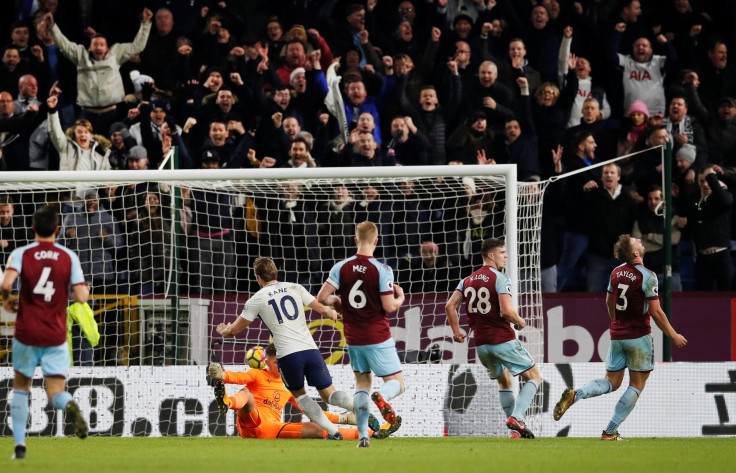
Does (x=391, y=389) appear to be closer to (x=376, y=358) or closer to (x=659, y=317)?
(x=376, y=358)

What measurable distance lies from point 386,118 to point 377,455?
7.98 metres

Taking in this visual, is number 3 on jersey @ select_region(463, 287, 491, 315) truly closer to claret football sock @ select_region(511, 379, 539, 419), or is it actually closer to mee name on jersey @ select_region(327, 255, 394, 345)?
claret football sock @ select_region(511, 379, 539, 419)

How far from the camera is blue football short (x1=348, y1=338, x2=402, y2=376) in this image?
9.37 meters

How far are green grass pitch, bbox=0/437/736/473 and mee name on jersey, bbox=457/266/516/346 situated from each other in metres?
1.02

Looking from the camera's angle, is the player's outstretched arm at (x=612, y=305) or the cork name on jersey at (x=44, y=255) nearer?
the cork name on jersey at (x=44, y=255)

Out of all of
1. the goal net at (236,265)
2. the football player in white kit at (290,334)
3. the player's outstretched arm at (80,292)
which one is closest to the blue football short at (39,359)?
the player's outstretched arm at (80,292)

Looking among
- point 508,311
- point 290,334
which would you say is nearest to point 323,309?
point 290,334

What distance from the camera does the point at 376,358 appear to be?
9.37 metres

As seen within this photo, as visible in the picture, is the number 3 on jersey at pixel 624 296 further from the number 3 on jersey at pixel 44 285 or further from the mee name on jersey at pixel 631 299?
the number 3 on jersey at pixel 44 285

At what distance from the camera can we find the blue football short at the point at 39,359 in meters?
7.92

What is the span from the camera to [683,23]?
16562mm

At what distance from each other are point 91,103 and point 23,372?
850cm

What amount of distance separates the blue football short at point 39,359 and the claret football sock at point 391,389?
8.79 feet

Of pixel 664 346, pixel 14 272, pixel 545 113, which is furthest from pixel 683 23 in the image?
pixel 14 272
